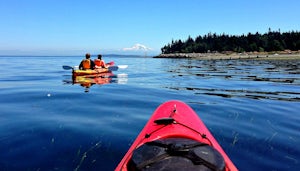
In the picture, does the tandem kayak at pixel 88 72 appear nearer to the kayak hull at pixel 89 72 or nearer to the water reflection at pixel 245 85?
the kayak hull at pixel 89 72

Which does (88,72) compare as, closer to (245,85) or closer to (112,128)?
(245,85)

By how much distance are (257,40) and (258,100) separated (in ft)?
420

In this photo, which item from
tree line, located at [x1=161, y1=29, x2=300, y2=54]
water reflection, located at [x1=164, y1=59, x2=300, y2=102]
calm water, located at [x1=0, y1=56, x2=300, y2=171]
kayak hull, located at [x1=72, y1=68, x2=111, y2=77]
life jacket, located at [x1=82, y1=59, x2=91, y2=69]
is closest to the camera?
calm water, located at [x1=0, y1=56, x2=300, y2=171]

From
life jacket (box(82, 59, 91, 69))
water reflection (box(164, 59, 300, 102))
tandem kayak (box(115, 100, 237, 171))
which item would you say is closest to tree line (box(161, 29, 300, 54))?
water reflection (box(164, 59, 300, 102))

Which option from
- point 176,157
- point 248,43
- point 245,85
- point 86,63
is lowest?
point 245,85

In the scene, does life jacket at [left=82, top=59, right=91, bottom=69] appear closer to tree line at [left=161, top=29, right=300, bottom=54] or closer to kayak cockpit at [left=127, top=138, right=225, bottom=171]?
kayak cockpit at [left=127, top=138, right=225, bottom=171]

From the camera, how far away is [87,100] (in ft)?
37.2

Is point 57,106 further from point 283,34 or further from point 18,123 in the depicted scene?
point 283,34

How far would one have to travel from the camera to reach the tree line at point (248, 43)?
392ft

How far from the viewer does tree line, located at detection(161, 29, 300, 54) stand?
120 metres

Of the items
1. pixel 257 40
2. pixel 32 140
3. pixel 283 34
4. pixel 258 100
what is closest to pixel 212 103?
pixel 258 100

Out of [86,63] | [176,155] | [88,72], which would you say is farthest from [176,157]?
[86,63]

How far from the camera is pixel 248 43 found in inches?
5167

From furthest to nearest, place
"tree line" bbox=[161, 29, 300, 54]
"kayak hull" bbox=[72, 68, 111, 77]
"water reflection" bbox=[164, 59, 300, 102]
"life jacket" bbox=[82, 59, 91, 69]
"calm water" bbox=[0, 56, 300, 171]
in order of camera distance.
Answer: "tree line" bbox=[161, 29, 300, 54] < "life jacket" bbox=[82, 59, 91, 69] < "kayak hull" bbox=[72, 68, 111, 77] < "water reflection" bbox=[164, 59, 300, 102] < "calm water" bbox=[0, 56, 300, 171]
